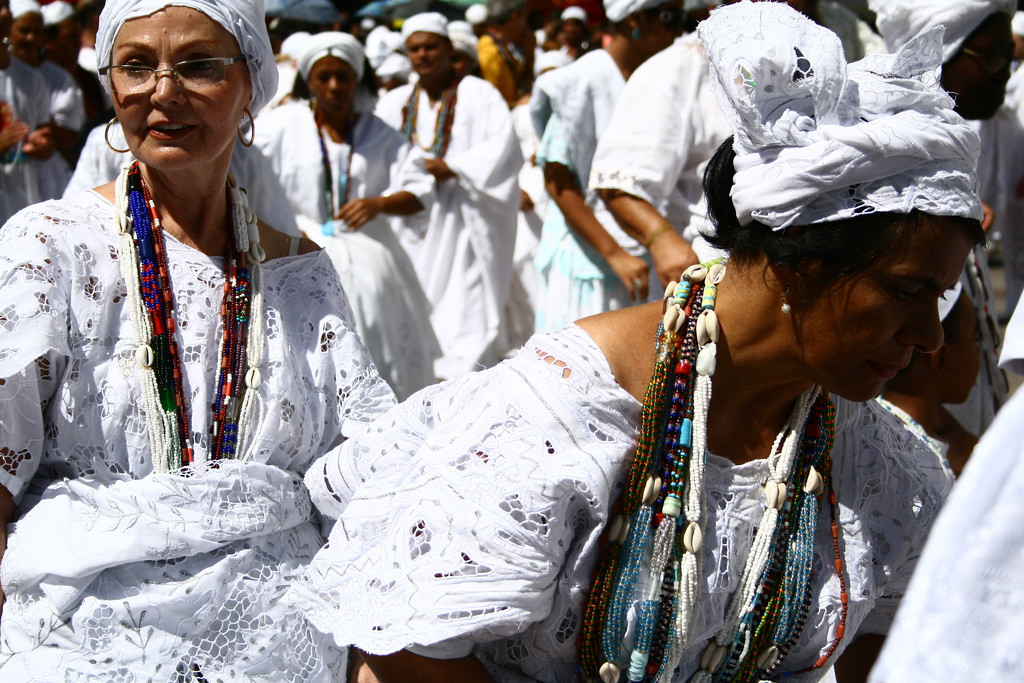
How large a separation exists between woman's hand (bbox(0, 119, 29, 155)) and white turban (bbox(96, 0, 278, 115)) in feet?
18.3

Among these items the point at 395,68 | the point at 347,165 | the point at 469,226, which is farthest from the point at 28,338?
the point at 395,68

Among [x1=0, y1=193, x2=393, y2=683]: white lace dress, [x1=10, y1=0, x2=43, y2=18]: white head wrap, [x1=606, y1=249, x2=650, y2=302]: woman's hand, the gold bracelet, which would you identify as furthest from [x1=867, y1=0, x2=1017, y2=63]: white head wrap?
[x1=10, y1=0, x2=43, y2=18]: white head wrap

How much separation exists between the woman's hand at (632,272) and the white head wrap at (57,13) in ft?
22.4

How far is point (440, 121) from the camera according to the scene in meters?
7.24

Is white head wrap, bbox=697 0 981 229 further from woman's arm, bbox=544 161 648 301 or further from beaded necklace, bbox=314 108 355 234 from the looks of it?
beaded necklace, bbox=314 108 355 234

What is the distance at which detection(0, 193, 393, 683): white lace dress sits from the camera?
199cm

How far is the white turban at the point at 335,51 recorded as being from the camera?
5879 millimetres

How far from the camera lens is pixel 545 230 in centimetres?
489

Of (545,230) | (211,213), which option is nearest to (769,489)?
(211,213)

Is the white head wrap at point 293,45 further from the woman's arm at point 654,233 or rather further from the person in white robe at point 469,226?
the woman's arm at point 654,233

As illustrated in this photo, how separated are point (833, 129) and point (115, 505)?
1.43 meters

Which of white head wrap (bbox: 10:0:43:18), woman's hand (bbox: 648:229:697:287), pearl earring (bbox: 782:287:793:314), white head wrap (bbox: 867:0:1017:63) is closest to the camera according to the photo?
pearl earring (bbox: 782:287:793:314)

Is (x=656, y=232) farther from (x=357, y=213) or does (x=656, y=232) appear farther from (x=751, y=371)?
(x=357, y=213)

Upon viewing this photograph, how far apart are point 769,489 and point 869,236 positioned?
1.61 ft
